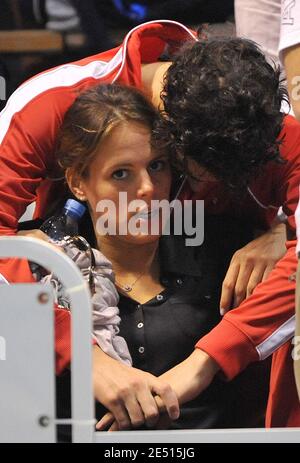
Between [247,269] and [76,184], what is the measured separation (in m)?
0.30

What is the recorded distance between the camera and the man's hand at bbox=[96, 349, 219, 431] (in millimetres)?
1489

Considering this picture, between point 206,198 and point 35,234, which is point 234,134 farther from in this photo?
point 35,234

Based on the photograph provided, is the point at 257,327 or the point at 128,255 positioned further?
the point at 128,255

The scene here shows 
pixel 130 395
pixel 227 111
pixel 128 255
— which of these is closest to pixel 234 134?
pixel 227 111

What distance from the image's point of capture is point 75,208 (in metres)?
1.65

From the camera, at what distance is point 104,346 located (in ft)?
4.98

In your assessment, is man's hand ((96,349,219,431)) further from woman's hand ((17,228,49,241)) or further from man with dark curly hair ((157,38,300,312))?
woman's hand ((17,228,49,241))

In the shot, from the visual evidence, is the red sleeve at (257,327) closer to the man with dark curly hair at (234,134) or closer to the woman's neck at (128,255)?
the man with dark curly hair at (234,134)

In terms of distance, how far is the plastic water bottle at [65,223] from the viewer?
159 cm

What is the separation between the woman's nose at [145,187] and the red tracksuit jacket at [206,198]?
0.12 metres

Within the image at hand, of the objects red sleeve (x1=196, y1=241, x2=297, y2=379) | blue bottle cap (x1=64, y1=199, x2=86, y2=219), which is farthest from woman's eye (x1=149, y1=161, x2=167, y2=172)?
red sleeve (x1=196, y1=241, x2=297, y2=379)

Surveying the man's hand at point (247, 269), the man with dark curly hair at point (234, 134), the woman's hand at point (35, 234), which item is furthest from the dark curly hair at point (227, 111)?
the woman's hand at point (35, 234)
